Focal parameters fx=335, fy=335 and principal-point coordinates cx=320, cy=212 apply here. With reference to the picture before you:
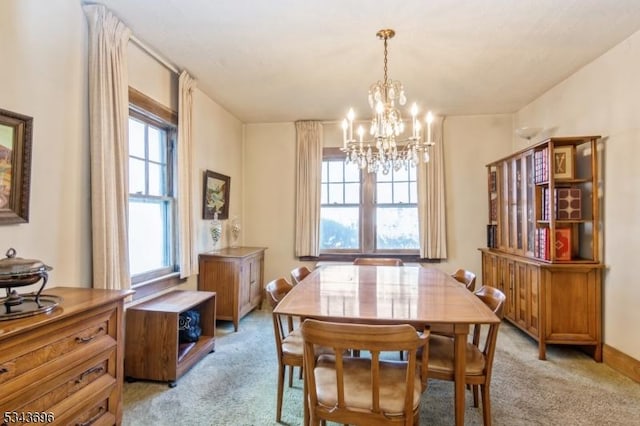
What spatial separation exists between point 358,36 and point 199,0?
121cm

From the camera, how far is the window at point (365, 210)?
16.3 feet

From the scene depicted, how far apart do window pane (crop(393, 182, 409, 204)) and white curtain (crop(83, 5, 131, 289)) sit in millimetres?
3595

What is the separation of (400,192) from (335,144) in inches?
47.7

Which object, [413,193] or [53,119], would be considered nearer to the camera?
[53,119]

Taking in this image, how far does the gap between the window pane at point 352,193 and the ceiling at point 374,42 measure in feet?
4.55

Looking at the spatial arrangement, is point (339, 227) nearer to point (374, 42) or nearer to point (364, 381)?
point (374, 42)

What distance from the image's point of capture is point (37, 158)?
6.52 ft

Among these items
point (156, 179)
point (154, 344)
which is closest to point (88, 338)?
point (154, 344)

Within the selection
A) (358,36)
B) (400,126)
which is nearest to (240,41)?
(358,36)

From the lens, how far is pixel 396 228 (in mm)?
4996

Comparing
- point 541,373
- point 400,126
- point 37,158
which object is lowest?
point 541,373

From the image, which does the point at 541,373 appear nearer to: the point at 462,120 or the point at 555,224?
the point at 555,224

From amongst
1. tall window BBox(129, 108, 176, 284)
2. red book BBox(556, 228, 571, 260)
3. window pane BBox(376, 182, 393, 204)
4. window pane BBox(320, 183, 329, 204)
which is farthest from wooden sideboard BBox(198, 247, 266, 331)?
red book BBox(556, 228, 571, 260)

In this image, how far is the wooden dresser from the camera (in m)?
1.34
